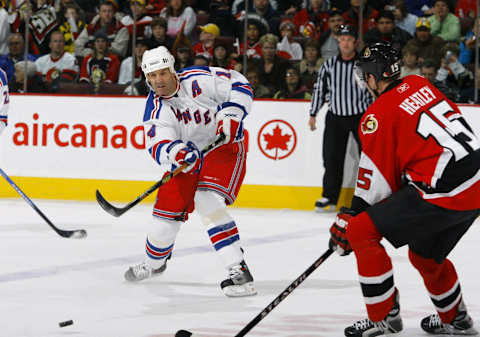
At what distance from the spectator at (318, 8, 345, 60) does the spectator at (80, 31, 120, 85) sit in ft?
5.23

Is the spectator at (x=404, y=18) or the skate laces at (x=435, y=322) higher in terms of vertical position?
the spectator at (x=404, y=18)

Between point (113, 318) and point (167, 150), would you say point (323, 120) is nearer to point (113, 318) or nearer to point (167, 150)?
point (167, 150)

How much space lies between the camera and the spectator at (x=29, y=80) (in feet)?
22.4

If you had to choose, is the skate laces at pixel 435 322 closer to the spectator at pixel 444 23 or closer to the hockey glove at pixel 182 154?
the hockey glove at pixel 182 154

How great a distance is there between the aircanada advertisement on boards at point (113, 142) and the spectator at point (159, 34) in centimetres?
59

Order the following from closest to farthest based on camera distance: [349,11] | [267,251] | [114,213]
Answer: [114,213], [267,251], [349,11]

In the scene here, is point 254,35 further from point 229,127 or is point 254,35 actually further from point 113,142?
point 229,127

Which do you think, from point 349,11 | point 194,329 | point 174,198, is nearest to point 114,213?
point 174,198

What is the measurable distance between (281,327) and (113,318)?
60 centimetres

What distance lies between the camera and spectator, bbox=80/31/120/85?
6.85m

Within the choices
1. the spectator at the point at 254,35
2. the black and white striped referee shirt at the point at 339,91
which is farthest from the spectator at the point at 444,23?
the spectator at the point at 254,35

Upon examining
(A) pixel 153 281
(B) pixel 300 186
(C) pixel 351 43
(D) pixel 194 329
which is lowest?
(B) pixel 300 186

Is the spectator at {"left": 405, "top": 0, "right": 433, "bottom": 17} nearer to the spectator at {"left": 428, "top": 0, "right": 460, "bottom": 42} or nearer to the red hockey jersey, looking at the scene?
the spectator at {"left": 428, "top": 0, "right": 460, "bottom": 42}

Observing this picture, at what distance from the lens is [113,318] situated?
3.11 m
